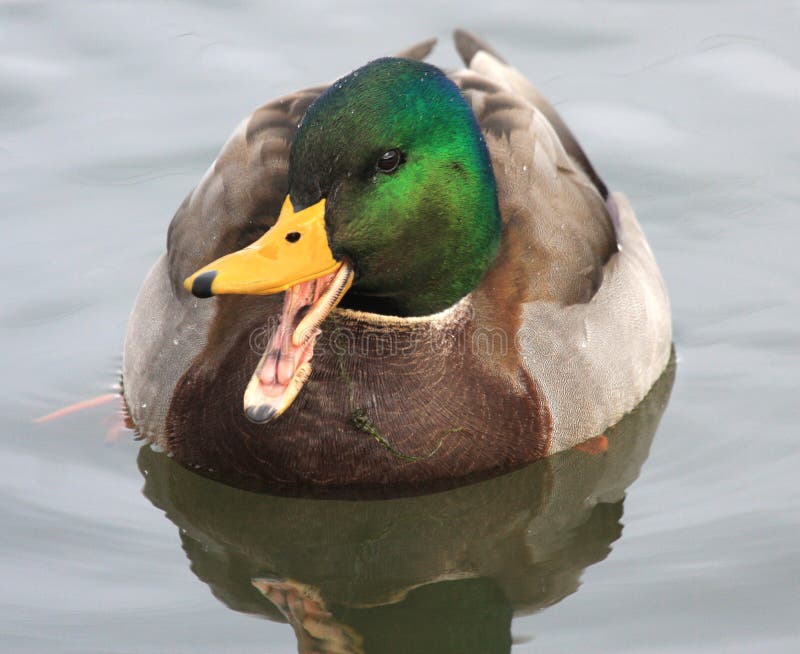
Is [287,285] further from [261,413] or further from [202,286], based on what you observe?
[261,413]

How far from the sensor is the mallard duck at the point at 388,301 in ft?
17.5

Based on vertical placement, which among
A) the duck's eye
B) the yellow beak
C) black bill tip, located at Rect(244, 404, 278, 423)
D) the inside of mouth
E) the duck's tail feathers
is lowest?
the duck's tail feathers

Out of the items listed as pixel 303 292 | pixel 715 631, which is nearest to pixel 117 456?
pixel 303 292

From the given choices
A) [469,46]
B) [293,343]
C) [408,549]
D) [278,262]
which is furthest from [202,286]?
[469,46]

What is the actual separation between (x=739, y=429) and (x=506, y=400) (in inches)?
43.8

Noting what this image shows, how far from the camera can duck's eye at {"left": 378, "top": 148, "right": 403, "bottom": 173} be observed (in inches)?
212

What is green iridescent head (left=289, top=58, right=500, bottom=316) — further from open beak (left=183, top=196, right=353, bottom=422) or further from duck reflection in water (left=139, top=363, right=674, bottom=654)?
duck reflection in water (left=139, top=363, right=674, bottom=654)

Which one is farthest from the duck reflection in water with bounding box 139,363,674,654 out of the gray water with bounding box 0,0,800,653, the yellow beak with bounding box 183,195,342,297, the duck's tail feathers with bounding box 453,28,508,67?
the duck's tail feathers with bounding box 453,28,508,67

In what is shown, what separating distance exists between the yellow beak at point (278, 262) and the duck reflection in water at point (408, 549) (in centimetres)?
107

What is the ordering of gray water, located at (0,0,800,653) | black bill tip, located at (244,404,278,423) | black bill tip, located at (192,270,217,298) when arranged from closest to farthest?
black bill tip, located at (192,270,217,298) < black bill tip, located at (244,404,278,423) < gray water, located at (0,0,800,653)

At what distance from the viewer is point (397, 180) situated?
5.43 m

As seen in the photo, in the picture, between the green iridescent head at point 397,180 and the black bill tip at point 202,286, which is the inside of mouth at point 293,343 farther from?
the black bill tip at point 202,286

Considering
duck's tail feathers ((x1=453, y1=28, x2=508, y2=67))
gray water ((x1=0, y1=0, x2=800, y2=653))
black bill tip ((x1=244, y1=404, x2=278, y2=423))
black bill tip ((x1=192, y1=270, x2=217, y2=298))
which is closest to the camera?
black bill tip ((x1=192, y1=270, x2=217, y2=298))

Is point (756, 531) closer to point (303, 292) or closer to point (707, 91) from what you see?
point (303, 292)
